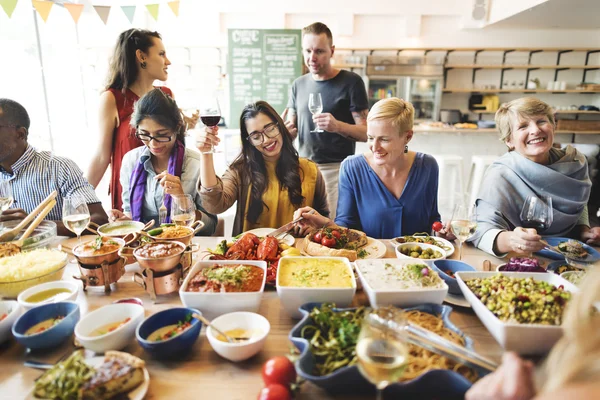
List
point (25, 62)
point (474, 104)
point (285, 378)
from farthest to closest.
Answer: point (474, 104) < point (25, 62) < point (285, 378)

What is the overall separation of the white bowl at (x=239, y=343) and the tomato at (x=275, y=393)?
6.3 inches

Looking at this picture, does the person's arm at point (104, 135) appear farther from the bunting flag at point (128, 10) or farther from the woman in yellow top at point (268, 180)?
the bunting flag at point (128, 10)

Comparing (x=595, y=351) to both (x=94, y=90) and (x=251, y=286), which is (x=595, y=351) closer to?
(x=251, y=286)

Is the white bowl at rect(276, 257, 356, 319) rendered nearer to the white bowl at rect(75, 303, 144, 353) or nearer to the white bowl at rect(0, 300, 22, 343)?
the white bowl at rect(75, 303, 144, 353)

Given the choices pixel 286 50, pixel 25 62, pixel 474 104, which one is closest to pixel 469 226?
pixel 286 50

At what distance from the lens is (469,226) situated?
1.63 metres

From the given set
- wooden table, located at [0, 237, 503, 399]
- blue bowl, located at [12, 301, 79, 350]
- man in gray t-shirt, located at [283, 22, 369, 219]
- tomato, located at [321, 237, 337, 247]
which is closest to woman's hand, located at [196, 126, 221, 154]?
tomato, located at [321, 237, 337, 247]

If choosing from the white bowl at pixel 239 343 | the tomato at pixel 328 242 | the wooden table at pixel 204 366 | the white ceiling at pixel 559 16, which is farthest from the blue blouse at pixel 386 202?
the white ceiling at pixel 559 16

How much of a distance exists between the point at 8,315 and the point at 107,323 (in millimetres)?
298

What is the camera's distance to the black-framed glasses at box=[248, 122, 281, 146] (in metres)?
2.38

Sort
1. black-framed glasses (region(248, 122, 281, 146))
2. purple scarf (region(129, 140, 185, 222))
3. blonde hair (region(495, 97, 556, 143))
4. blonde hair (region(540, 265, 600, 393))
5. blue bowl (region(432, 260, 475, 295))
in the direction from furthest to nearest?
purple scarf (region(129, 140, 185, 222)) → black-framed glasses (region(248, 122, 281, 146)) → blonde hair (region(495, 97, 556, 143)) → blue bowl (region(432, 260, 475, 295)) → blonde hair (region(540, 265, 600, 393))

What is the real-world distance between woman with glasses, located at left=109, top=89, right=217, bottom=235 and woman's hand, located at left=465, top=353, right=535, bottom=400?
1904 mm

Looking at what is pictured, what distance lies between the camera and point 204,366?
1068 mm

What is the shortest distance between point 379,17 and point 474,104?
2589 millimetres
